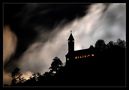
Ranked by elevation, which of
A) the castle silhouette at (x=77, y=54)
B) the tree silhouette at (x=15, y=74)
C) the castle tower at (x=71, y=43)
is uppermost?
the castle tower at (x=71, y=43)

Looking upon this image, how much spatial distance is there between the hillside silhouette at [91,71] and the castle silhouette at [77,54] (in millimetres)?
39

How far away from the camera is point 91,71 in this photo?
7336 mm

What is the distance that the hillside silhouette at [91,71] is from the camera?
721 centimetres

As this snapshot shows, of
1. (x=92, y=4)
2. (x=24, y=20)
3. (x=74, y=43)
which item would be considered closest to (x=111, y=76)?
(x=74, y=43)

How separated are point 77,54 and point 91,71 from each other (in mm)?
408

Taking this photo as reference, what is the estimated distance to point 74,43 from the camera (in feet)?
23.7

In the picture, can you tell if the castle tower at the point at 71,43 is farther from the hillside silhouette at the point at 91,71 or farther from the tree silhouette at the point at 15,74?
the tree silhouette at the point at 15,74

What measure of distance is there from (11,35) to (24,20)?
0.38 m

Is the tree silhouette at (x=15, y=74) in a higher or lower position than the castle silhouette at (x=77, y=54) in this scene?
lower

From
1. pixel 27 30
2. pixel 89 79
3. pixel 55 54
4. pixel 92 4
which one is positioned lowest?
pixel 89 79

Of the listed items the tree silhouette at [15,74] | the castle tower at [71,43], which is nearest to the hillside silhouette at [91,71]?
the tree silhouette at [15,74]

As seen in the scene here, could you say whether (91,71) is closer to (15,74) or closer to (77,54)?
(77,54)

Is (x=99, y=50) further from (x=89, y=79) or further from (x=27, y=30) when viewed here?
(x=27, y=30)

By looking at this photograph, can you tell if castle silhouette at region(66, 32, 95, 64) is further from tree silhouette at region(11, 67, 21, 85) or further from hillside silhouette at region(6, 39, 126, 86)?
tree silhouette at region(11, 67, 21, 85)
